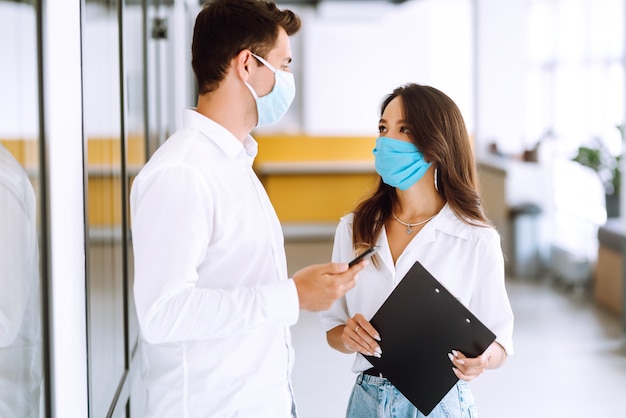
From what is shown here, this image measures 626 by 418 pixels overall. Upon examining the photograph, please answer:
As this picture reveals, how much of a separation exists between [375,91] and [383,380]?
11.2 meters

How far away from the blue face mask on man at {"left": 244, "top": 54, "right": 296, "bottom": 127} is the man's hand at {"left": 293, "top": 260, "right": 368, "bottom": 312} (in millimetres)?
446

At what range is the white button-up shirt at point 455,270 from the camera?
86.0 inches

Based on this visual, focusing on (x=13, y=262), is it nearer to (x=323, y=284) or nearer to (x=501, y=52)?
(x=323, y=284)

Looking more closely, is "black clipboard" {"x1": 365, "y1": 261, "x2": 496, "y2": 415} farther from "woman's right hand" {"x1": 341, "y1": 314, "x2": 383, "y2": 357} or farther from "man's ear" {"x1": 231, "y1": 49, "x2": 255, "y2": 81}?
"man's ear" {"x1": 231, "y1": 49, "x2": 255, "y2": 81}

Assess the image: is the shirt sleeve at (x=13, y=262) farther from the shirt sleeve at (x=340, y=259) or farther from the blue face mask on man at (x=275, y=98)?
the shirt sleeve at (x=340, y=259)

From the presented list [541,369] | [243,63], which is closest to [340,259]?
[243,63]

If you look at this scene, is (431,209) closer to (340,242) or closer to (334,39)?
(340,242)

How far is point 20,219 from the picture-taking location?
1.57 metres

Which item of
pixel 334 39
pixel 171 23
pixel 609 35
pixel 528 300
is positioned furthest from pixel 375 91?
pixel 171 23

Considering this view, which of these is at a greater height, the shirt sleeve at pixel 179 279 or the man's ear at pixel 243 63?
the man's ear at pixel 243 63

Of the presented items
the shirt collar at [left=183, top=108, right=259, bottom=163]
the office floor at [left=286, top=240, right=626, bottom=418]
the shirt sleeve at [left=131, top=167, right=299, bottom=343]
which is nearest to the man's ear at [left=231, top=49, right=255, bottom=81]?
the shirt collar at [left=183, top=108, right=259, bottom=163]

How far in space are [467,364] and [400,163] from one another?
0.58 m

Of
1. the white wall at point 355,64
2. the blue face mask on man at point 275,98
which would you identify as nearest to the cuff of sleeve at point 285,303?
the blue face mask on man at point 275,98

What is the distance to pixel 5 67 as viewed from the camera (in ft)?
4.84
